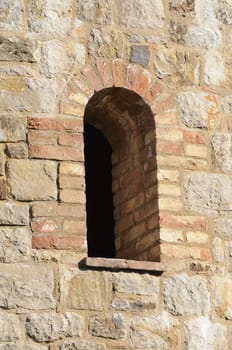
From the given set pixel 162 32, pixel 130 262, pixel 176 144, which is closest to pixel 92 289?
pixel 130 262

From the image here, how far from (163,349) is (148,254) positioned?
633mm

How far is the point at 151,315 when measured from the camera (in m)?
9.72

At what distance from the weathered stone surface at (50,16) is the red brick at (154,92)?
0.61 metres

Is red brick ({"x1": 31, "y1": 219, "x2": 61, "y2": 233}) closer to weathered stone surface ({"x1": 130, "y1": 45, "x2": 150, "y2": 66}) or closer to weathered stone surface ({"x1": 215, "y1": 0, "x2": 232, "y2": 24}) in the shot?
weathered stone surface ({"x1": 130, "y1": 45, "x2": 150, "y2": 66})

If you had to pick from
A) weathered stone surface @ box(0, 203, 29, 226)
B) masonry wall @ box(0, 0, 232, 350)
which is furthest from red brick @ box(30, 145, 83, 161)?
weathered stone surface @ box(0, 203, 29, 226)

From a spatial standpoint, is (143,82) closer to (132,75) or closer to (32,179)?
(132,75)

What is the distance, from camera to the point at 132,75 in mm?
10211

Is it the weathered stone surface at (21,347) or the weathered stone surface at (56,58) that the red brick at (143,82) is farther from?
the weathered stone surface at (21,347)

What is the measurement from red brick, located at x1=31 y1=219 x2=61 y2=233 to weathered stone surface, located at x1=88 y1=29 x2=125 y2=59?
1090 mm

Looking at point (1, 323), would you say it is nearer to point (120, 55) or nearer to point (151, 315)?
point (151, 315)

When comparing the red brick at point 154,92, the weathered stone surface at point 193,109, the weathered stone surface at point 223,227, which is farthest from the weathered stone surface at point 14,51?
the weathered stone surface at point 223,227

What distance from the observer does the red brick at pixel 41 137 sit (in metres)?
9.85

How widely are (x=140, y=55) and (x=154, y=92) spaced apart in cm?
24

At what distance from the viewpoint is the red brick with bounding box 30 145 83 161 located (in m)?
9.83
